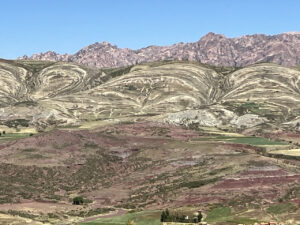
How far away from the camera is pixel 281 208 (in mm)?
87062

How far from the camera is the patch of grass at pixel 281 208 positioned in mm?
85500

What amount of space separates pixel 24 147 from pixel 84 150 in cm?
1783

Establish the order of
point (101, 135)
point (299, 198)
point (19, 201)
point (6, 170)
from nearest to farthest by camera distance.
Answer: point (299, 198) < point (19, 201) < point (6, 170) < point (101, 135)

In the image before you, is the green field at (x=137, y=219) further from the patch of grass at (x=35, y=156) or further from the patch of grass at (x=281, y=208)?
the patch of grass at (x=35, y=156)

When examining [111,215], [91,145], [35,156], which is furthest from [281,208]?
[91,145]

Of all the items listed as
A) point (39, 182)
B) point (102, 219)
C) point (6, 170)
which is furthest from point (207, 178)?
point (6, 170)

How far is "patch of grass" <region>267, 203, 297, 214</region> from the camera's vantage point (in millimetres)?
85500

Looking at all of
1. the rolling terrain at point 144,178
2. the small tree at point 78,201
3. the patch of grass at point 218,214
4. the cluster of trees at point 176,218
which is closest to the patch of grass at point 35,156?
the rolling terrain at point 144,178

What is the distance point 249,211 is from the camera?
8738 cm

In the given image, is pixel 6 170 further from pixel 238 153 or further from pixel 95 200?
pixel 238 153

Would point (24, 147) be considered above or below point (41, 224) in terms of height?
above

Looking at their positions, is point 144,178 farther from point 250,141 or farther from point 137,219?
point 250,141

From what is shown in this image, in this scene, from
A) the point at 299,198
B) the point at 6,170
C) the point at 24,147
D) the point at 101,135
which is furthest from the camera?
the point at 101,135

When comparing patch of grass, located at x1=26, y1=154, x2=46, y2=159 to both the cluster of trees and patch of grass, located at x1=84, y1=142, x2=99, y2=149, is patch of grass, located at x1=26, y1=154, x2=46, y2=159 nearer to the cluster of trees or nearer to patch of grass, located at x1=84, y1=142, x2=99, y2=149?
patch of grass, located at x1=84, y1=142, x2=99, y2=149
